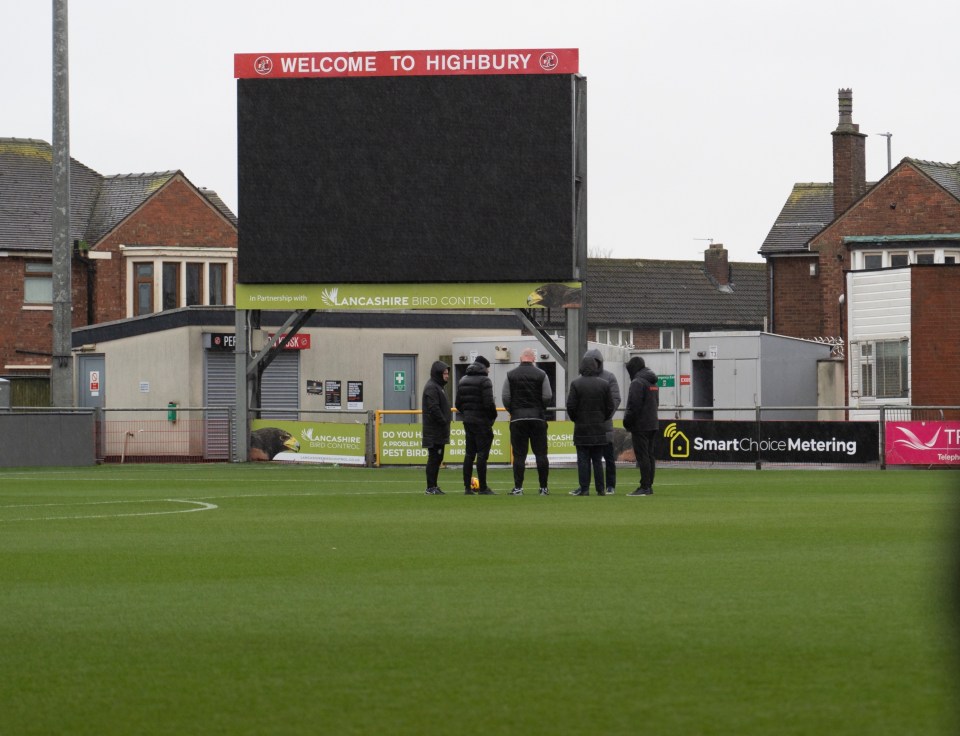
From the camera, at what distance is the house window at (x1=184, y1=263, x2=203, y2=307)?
2172 inches

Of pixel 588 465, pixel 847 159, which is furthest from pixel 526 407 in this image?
A: pixel 847 159

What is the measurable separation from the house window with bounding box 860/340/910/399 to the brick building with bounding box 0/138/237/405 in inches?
839

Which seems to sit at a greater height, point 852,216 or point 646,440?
point 852,216

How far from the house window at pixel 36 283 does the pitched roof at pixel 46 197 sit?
22.4 inches

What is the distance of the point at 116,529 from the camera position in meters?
16.5

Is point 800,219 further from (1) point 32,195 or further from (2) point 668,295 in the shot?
(1) point 32,195

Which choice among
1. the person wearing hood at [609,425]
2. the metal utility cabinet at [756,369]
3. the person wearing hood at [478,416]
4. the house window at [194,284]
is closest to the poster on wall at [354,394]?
the metal utility cabinet at [756,369]

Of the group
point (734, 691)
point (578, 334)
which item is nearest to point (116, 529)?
point (734, 691)

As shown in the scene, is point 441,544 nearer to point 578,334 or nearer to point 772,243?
point 578,334

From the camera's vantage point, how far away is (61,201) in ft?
119

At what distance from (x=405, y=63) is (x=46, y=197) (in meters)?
24.5

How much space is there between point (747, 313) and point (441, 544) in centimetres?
6828

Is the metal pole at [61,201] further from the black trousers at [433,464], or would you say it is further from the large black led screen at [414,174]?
the black trousers at [433,464]

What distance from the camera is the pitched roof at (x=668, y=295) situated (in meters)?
79.1
